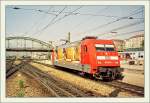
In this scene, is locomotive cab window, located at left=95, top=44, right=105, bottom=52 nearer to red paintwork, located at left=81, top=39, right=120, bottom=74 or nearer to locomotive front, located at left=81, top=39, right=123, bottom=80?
locomotive front, located at left=81, top=39, right=123, bottom=80

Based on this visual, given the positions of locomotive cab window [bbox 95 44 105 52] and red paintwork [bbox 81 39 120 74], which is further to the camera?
locomotive cab window [bbox 95 44 105 52]

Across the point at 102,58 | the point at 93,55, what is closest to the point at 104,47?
the point at 102,58

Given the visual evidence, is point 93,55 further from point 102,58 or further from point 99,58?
point 102,58

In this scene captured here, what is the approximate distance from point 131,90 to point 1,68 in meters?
6.08

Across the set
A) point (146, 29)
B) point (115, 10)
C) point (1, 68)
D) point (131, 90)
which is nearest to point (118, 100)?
point (131, 90)

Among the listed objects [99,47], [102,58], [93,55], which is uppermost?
[99,47]

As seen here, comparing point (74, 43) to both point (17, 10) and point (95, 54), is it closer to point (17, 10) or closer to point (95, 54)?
point (95, 54)

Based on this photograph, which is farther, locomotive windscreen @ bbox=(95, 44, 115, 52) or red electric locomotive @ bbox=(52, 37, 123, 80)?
locomotive windscreen @ bbox=(95, 44, 115, 52)

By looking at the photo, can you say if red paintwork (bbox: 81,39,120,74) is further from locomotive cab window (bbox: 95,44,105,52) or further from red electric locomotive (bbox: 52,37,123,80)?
locomotive cab window (bbox: 95,44,105,52)

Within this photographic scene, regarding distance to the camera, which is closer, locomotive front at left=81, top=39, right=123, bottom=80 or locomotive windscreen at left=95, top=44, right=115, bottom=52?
locomotive front at left=81, top=39, right=123, bottom=80

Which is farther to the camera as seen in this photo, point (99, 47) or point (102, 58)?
point (99, 47)

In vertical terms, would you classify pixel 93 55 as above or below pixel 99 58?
above

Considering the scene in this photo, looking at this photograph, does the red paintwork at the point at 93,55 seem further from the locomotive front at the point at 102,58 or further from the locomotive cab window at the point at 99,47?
the locomotive cab window at the point at 99,47

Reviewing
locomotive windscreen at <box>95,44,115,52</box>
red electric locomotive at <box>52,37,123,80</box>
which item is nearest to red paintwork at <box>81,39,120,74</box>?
red electric locomotive at <box>52,37,123,80</box>
